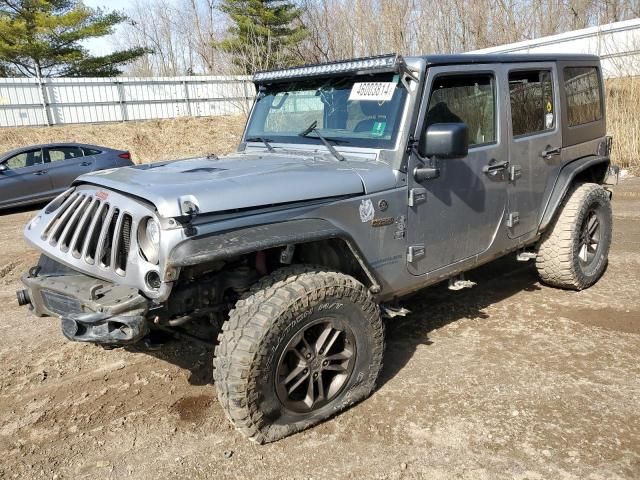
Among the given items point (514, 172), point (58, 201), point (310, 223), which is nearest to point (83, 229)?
point (58, 201)

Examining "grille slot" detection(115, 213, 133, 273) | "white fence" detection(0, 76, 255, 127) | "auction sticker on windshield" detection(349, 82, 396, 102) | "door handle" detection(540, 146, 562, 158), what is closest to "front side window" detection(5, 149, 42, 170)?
"white fence" detection(0, 76, 255, 127)

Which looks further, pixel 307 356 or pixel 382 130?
pixel 382 130

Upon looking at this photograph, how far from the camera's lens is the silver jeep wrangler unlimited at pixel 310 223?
2.67 metres

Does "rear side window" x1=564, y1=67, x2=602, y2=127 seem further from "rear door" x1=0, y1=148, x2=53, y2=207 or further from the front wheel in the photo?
"rear door" x1=0, y1=148, x2=53, y2=207

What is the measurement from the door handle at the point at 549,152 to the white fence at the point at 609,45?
10.1 meters

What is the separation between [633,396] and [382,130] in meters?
2.19

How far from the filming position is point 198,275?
2908 mm

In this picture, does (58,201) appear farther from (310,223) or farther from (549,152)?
(549,152)

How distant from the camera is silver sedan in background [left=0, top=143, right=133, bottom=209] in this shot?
1077cm

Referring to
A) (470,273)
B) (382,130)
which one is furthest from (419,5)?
(382,130)

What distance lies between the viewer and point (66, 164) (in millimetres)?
11617

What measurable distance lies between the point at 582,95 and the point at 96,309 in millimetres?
4426

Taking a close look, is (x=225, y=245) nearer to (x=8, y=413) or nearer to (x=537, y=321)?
(x=8, y=413)

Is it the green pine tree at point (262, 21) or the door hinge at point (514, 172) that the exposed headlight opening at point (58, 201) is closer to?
the door hinge at point (514, 172)
